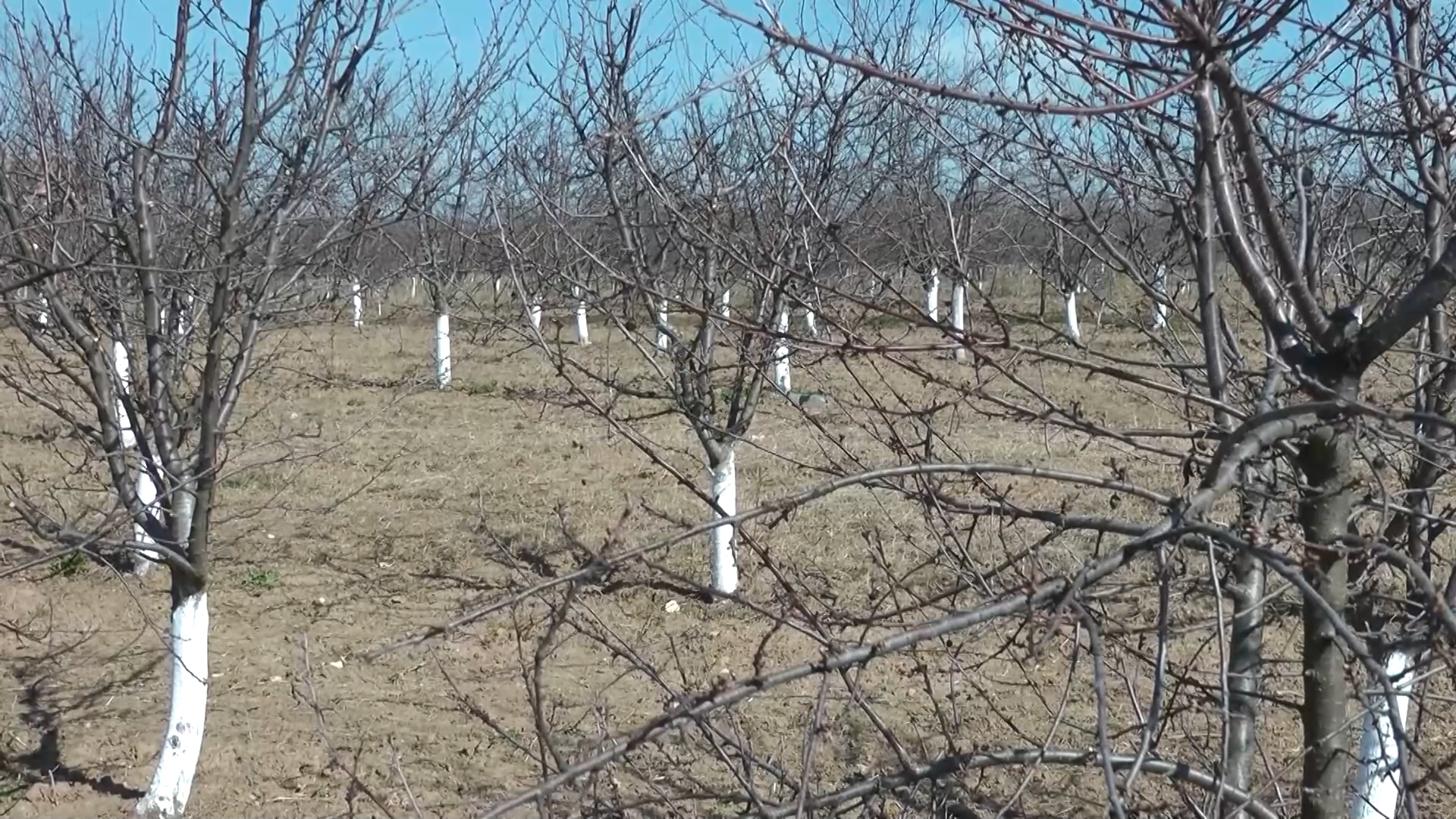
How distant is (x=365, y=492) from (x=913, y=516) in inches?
177

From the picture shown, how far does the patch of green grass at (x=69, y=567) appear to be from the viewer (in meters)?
7.70

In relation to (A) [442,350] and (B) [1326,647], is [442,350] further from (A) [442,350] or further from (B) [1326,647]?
(B) [1326,647]

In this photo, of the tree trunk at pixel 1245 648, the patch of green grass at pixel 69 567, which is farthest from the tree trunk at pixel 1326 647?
the patch of green grass at pixel 69 567

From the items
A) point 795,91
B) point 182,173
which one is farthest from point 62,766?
point 795,91

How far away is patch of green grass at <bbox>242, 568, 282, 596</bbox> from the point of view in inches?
314

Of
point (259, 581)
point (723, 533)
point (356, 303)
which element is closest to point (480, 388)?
point (356, 303)

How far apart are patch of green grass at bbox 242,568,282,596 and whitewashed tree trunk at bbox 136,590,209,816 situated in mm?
3370

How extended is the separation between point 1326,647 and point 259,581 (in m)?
7.07

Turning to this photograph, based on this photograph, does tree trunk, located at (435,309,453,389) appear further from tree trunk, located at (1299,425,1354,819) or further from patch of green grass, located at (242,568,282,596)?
tree trunk, located at (1299,425,1354,819)

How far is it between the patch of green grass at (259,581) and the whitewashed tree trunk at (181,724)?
133 inches

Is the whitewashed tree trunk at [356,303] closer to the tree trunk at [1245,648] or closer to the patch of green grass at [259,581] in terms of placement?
the patch of green grass at [259,581]

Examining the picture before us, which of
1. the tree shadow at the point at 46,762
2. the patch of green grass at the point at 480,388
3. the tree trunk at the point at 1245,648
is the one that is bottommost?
the tree shadow at the point at 46,762

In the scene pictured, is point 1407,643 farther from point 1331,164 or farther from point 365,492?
point 365,492

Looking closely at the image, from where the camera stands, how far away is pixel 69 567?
798 centimetres
